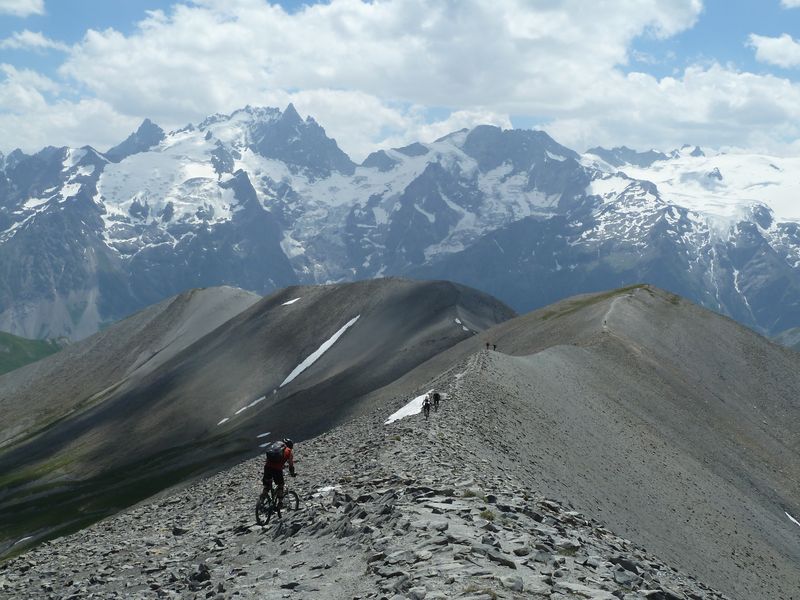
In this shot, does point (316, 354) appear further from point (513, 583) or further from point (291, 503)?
point (513, 583)

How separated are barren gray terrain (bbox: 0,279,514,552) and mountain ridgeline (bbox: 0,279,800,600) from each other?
2.12 feet

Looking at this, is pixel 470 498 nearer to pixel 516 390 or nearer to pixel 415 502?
pixel 415 502

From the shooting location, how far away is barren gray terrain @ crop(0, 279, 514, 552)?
392 ft

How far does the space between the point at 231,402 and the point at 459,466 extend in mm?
129684

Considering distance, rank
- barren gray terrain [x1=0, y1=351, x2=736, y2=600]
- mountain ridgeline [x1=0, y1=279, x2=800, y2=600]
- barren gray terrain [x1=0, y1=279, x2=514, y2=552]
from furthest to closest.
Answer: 1. barren gray terrain [x1=0, y1=279, x2=514, y2=552]
2. mountain ridgeline [x1=0, y1=279, x2=800, y2=600]
3. barren gray terrain [x1=0, y1=351, x2=736, y2=600]

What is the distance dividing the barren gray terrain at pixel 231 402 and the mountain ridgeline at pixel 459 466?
2.12ft

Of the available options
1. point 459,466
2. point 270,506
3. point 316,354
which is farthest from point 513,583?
point 316,354

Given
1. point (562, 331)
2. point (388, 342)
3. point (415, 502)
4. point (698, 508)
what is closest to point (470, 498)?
point (415, 502)

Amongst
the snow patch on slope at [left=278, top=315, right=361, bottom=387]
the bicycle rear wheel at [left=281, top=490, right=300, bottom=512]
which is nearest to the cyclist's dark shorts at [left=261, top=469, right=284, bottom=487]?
the bicycle rear wheel at [left=281, top=490, right=300, bottom=512]

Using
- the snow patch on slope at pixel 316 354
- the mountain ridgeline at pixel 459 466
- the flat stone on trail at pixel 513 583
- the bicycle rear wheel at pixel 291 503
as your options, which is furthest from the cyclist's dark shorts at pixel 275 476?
the snow patch on slope at pixel 316 354

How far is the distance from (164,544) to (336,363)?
4837 inches

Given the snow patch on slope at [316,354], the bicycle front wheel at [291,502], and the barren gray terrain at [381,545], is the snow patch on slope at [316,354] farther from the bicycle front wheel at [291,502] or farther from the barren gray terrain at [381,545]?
the bicycle front wheel at [291,502]

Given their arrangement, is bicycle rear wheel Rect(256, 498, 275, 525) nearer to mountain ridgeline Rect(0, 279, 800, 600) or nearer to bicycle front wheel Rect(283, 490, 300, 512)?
bicycle front wheel Rect(283, 490, 300, 512)

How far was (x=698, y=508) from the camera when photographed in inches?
2418
